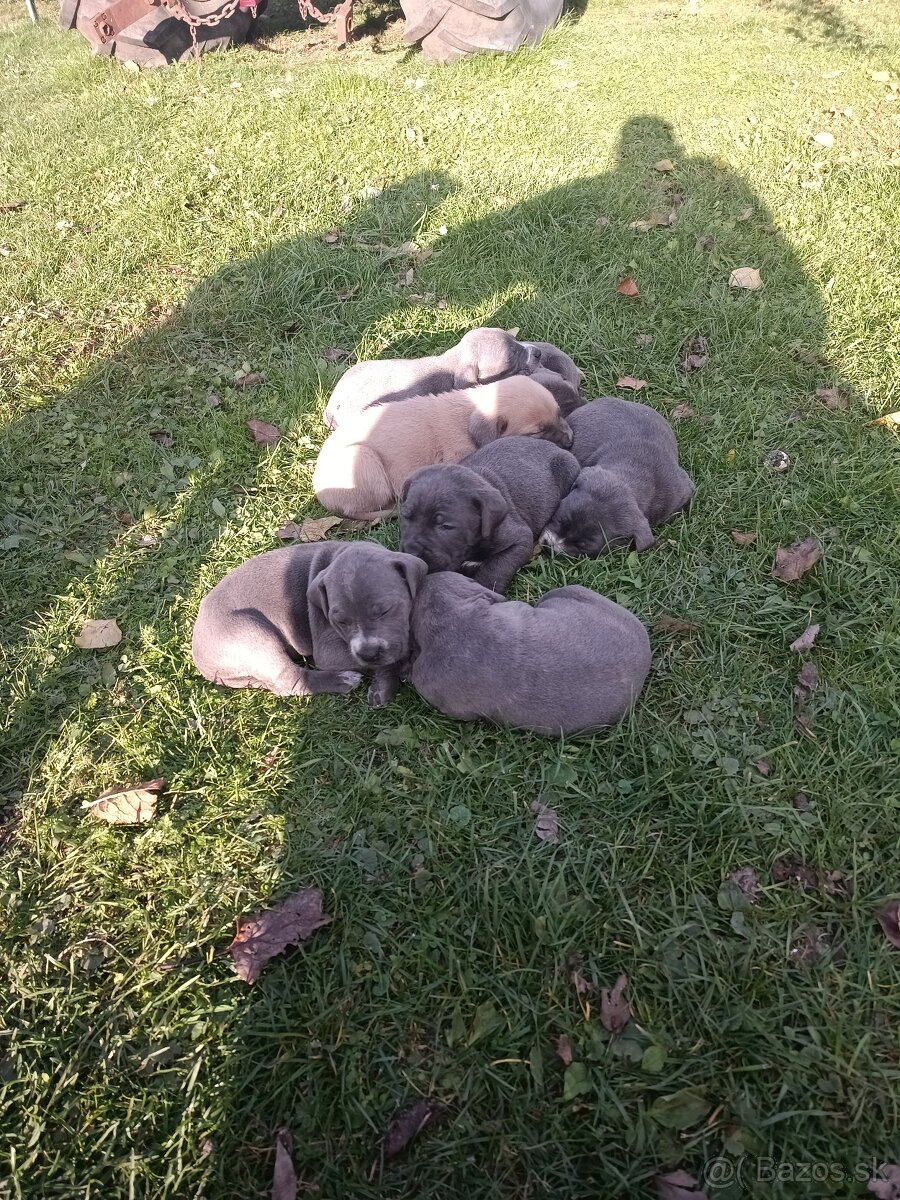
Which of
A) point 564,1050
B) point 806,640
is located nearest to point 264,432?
point 806,640

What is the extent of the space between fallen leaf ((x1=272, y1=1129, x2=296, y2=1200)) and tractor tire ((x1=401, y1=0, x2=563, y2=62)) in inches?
423

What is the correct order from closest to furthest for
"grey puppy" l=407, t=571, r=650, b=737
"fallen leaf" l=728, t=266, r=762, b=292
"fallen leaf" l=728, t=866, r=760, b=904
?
"fallen leaf" l=728, t=866, r=760, b=904
"grey puppy" l=407, t=571, r=650, b=737
"fallen leaf" l=728, t=266, r=762, b=292

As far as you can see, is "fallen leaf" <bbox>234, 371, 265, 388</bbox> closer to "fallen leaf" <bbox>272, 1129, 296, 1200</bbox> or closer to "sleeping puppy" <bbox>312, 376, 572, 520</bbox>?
"sleeping puppy" <bbox>312, 376, 572, 520</bbox>

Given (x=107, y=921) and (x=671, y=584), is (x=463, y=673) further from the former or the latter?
(x=107, y=921)

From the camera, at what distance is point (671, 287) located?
6008 mm

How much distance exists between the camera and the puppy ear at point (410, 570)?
153 inches

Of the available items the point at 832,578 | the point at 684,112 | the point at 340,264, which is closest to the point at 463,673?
the point at 832,578

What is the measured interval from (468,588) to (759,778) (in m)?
1.64

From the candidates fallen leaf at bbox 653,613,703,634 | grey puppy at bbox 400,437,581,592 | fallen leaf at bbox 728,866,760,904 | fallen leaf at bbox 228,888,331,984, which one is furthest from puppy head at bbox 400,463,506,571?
fallen leaf at bbox 728,866,760,904

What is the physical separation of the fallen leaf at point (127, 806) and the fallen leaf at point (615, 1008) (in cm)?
209

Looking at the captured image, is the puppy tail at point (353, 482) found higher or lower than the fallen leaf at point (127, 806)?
higher

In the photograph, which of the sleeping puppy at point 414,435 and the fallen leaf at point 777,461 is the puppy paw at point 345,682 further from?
the fallen leaf at point 777,461

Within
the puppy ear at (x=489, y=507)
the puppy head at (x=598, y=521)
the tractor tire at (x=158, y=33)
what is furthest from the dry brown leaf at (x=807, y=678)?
the tractor tire at (x=158, y=33)

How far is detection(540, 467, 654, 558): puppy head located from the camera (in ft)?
14.0
